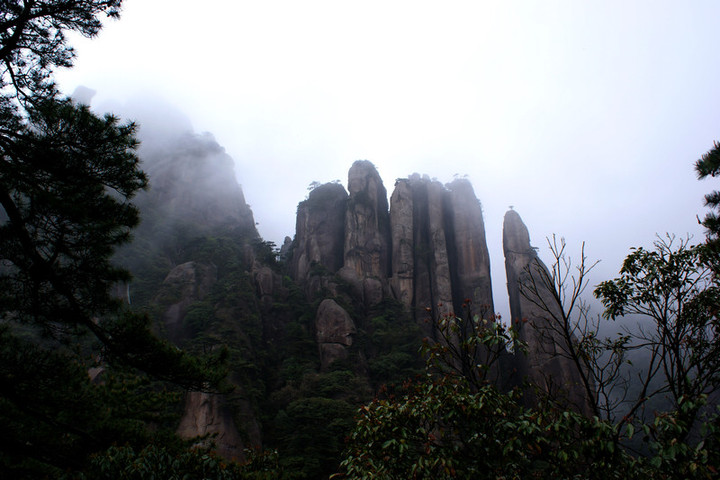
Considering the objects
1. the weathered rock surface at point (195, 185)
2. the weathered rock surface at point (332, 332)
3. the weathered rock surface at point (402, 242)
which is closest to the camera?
the weathered rock surface at point (332, 332)

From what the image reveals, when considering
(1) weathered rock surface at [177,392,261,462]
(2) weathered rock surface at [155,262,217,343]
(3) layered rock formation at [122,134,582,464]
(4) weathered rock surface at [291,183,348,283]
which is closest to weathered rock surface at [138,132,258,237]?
(3) layered rock formation at [122,134,582,464]

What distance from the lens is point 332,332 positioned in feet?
75.9

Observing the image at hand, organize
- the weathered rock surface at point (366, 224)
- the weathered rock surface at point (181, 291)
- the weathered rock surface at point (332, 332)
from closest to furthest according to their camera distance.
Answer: the weathered rock surface at point (332, 332), the weathered rock surface at point (181, 291), the weathered rock surface at point (366, 224)

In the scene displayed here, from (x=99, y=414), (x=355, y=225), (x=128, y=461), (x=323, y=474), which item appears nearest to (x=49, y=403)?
(x=99, y=414)

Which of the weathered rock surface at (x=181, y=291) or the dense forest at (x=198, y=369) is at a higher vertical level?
the weathered rock surface at (x=181, y=291)

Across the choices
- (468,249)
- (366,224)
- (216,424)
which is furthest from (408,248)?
(216,424)

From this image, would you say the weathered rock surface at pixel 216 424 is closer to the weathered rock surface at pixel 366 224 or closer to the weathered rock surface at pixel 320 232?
the weathered rock surface at pixel 320 232

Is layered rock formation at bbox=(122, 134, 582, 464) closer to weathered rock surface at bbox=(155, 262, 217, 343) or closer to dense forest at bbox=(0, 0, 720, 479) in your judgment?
weathered rock surface at bbox=(155, 262, 217, 343)

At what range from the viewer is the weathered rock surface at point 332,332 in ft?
72.2

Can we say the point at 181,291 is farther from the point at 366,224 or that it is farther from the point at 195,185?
the point at 195,185

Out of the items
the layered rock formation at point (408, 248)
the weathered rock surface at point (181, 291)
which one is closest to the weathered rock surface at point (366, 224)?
the layered rock formation at point (408, 248)

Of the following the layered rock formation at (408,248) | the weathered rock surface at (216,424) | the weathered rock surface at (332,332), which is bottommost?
the weathered rock surface at (216,424)

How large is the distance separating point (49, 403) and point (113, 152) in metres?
3.66

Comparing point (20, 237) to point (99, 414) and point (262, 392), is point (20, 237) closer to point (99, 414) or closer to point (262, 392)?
point (99, 414)
